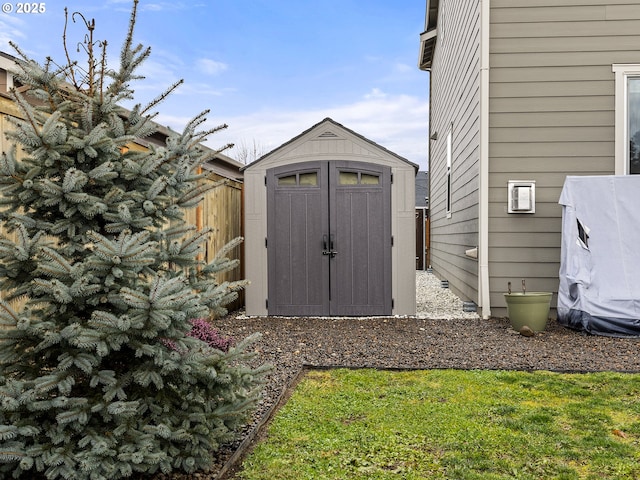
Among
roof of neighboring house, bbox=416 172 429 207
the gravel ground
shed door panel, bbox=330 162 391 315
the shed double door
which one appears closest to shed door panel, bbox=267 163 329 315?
the shed double door

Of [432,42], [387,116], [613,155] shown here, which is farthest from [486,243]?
[387,116]

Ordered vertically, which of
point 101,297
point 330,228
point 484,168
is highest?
point 484,168

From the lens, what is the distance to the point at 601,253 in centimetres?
704

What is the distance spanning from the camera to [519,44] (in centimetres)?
777

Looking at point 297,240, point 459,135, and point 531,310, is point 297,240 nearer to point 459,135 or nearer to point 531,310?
point 531,310

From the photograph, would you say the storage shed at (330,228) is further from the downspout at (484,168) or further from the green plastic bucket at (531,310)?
the green plastic bucket at (531,310)

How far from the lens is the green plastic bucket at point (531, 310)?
269 inches

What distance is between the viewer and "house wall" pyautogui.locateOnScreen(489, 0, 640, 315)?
7.62 meters

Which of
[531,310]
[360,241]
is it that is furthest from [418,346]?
[360,241]

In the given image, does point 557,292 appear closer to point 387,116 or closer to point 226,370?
point 226,370

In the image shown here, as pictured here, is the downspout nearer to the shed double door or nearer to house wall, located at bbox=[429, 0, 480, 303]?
house wall, located at bbox=[429, 0, 480, 303]

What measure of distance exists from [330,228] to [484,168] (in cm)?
217

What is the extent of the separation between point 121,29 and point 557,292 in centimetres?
652

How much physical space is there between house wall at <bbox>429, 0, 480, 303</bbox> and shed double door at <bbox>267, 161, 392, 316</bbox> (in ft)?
4.53
